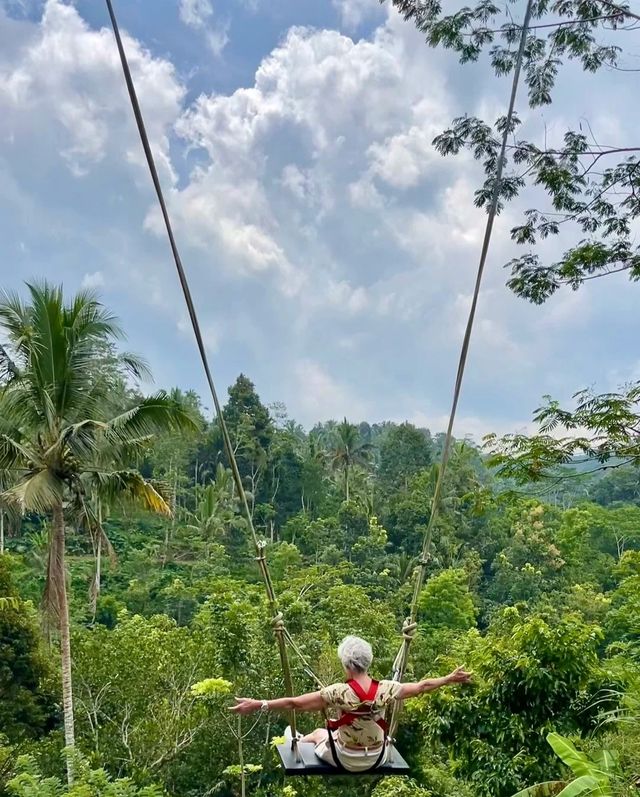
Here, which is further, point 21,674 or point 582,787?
point 21,674

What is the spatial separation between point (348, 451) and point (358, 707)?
80.6 feet

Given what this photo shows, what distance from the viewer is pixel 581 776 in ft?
11.9

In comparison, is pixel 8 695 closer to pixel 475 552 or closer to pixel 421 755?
pixel 421 755

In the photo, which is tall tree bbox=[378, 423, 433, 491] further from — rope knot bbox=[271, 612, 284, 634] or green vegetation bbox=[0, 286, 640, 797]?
rope knot bbox=[271, 612, 284, 634]

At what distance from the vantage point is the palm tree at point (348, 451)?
27000 mm

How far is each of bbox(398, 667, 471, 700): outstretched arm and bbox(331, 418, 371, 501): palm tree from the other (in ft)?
78.6

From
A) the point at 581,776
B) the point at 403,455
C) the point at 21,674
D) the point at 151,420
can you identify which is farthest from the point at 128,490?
the point at 403,455

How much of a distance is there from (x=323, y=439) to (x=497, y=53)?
32.6 m

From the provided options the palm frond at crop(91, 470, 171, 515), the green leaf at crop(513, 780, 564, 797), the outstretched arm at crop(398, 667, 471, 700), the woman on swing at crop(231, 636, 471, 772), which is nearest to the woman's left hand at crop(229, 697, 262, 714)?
the woman on swing at crop(231, 636, 471, 772)

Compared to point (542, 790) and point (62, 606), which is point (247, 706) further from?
point (62, 606)

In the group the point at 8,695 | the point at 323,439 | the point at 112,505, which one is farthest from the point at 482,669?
the point at 323,439

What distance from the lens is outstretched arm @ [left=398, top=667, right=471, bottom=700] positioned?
92.4 inches

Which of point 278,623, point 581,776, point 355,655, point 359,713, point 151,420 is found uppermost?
point 151,420

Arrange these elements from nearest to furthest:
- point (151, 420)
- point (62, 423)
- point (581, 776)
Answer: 1. point (581, 776)
2. point (62, 423)
3. point (151, 420)
